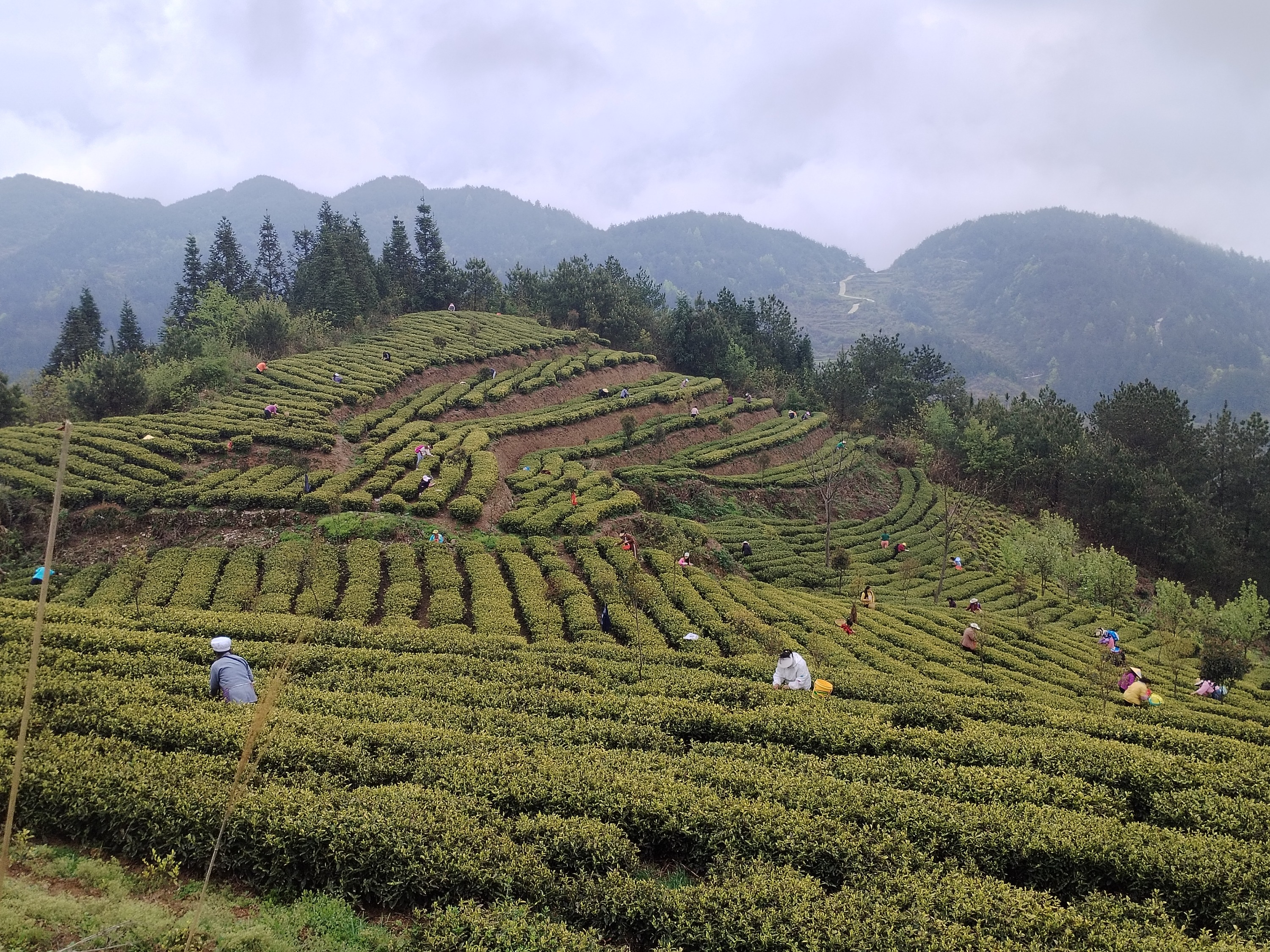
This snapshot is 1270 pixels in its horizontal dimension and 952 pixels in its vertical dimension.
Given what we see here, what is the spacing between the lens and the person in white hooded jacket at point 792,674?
1330 cm

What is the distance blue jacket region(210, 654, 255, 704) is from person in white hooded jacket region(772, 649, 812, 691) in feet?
29.2

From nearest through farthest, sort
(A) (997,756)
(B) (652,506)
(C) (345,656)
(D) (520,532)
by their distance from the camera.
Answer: (A) (997,756)
(C) (345,656)
(D) (520,532)
(B) (652,506)

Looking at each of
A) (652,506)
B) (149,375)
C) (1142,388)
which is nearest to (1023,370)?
(1142,388)

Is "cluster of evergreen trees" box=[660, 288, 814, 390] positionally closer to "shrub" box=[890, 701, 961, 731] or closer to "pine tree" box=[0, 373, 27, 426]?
"pine tree" box=[0, 373, 27, 426]

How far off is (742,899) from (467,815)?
9.90 ft

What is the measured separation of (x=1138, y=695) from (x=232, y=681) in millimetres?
18638

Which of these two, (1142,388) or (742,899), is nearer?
(742,899)

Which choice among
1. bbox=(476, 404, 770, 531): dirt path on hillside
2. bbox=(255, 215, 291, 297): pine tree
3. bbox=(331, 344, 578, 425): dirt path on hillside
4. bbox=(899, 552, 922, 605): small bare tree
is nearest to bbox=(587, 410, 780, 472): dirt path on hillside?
bbox=(476, 404, 770, 531): dirt path on hillside

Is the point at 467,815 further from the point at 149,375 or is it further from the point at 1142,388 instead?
the point at 1142,388

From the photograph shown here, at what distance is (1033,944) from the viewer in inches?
249

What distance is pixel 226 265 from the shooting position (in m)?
64.1

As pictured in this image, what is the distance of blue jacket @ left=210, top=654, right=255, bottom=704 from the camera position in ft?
34.2

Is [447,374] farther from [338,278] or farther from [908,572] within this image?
[908,572]

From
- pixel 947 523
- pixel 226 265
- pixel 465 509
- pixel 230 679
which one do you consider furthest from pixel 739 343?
pixel 230 679
